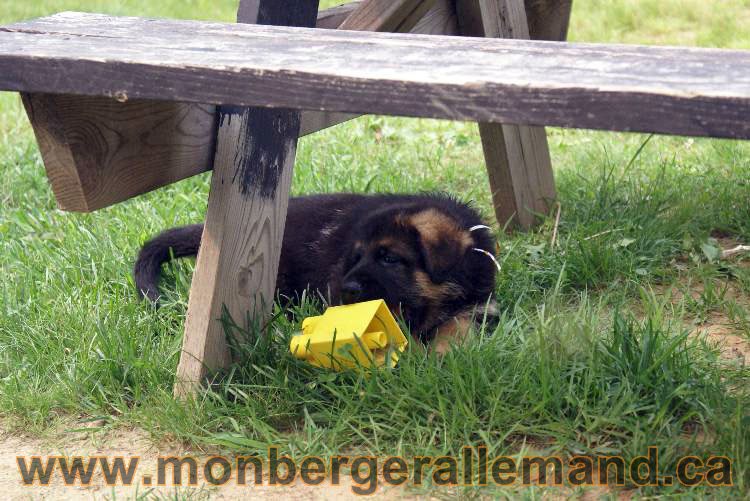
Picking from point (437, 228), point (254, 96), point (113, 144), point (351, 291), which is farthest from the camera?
point (437, 228)

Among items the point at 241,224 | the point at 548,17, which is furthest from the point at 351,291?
the point at 548,17

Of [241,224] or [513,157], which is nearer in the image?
[241,224]

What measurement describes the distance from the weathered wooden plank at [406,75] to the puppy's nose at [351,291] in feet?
3.22

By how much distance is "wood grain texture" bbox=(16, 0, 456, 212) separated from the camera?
247cm

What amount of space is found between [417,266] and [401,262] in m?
0.06

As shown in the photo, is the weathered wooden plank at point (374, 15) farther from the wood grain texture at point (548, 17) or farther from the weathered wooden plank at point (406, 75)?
the wood grain texture at point (548, 17)

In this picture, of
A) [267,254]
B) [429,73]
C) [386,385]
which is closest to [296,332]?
[267,254]

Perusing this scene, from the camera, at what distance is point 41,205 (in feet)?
17.1

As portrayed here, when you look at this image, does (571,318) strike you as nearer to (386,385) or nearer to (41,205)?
(386,385)

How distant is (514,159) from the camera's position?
459 cm

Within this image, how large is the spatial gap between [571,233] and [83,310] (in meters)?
2.10

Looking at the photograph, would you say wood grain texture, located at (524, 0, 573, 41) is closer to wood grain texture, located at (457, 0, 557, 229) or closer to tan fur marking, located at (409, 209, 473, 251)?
wood grain texture, located at (457, 0, 557, 229)

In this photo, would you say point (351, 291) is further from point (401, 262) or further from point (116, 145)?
point (116, 145)

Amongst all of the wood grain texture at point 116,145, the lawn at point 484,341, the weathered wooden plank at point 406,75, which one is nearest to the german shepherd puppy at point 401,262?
the lawn at point 484,341
